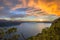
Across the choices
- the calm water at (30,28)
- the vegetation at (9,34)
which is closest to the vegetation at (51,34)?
the calm water at (30,28)

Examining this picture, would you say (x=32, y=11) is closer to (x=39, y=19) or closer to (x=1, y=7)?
(x=39, y=19)

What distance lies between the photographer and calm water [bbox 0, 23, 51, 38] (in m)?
2.15

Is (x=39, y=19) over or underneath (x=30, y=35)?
over

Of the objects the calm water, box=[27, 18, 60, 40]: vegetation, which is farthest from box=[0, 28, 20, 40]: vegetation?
box=[27, 18, 60, 40]: vegetation

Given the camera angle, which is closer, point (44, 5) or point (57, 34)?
point (57, 34)

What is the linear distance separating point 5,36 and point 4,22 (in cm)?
17

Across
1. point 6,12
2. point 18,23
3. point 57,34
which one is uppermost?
point 6,12

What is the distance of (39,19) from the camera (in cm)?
220

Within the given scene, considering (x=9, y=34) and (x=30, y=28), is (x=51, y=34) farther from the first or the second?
(x=9, y=34)

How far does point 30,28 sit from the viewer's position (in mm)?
2154

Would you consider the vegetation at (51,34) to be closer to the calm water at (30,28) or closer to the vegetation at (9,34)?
the calm water at (30,28)

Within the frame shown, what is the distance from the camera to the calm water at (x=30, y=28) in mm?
2154

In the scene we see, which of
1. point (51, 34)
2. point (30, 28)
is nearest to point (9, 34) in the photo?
point (30, 28)

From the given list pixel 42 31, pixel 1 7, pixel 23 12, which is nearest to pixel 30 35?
pixel 42 31
